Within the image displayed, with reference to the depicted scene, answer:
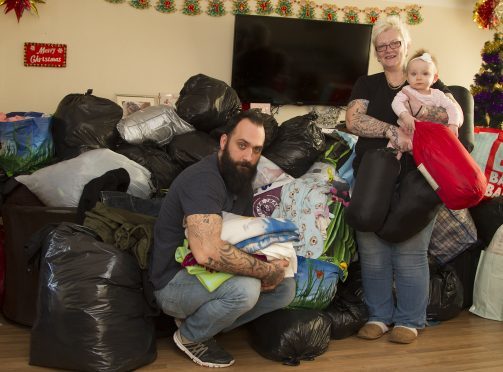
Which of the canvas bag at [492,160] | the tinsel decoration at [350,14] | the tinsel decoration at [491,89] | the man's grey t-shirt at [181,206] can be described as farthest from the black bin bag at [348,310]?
the tinsel decoration at [350,14]

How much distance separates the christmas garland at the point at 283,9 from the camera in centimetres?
491

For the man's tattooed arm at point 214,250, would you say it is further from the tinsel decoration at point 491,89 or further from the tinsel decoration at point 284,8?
the tinsel decoration at point 284,8

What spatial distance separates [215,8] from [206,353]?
3452mm

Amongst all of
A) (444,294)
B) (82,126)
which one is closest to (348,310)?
(444,294)

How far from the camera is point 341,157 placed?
3146mm

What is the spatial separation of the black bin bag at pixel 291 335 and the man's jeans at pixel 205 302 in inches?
7.5

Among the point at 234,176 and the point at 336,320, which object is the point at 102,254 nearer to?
the point at 234,176

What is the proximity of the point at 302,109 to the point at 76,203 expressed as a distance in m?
3.21

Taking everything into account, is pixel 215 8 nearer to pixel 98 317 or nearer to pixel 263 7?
pixel 263 7

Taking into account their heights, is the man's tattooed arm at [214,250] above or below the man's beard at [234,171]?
below

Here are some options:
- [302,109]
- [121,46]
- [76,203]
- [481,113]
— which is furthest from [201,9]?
[76,203]

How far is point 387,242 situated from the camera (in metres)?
2.80

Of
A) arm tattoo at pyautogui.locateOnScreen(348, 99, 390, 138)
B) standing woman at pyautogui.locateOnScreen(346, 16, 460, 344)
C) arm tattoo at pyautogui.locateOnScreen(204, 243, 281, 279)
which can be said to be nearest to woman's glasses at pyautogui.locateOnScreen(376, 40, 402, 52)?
standing woman at pyautogui.locateOnScreen(346, 16, 460, 344)

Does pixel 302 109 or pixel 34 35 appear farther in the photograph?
pixel 302 109
